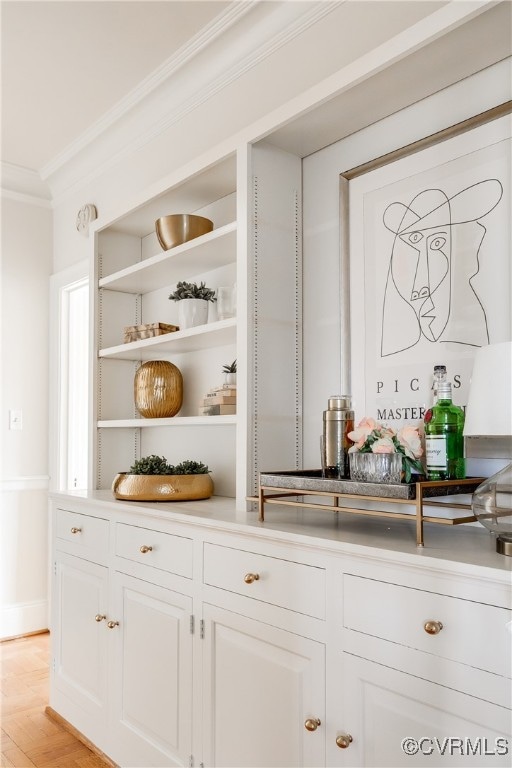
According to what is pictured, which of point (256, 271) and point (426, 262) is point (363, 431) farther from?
point (256, 271)

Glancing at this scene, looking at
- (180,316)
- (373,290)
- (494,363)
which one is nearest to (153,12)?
(180,316)

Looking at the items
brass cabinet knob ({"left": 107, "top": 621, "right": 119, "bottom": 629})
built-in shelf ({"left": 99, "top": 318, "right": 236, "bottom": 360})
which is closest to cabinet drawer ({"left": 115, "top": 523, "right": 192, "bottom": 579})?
brass cabinet knob ({"left": 107, "top": 621, "right": 119, "bottom": 629})

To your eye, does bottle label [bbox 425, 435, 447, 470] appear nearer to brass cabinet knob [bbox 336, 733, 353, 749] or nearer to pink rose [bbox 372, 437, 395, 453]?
pink rose [bbox 372, 437, 395, 453]

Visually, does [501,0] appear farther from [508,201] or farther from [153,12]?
[153,12]

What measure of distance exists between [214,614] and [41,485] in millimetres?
2318

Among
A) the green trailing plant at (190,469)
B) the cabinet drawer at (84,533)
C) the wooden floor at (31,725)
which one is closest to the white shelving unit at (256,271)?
the green trailing plant at (190,469)

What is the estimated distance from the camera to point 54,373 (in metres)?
3.77

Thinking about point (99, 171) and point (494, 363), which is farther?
point (99, 171)

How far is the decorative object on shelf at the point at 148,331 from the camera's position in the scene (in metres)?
2.52

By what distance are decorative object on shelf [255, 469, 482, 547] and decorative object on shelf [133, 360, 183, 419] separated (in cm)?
92

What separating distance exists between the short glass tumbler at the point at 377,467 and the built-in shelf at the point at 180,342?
0.73m

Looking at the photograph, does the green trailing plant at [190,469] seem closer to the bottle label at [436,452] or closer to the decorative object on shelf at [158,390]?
the decorative object on shelf at [158,390]

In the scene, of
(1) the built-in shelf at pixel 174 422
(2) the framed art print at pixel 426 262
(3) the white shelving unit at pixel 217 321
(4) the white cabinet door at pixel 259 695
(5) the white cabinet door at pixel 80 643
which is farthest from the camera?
(5) the white cabinet door at pixel 80 643

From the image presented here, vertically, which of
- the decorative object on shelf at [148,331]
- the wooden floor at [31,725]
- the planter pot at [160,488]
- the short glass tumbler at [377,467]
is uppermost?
the decorative object on shelf at [148,331]
